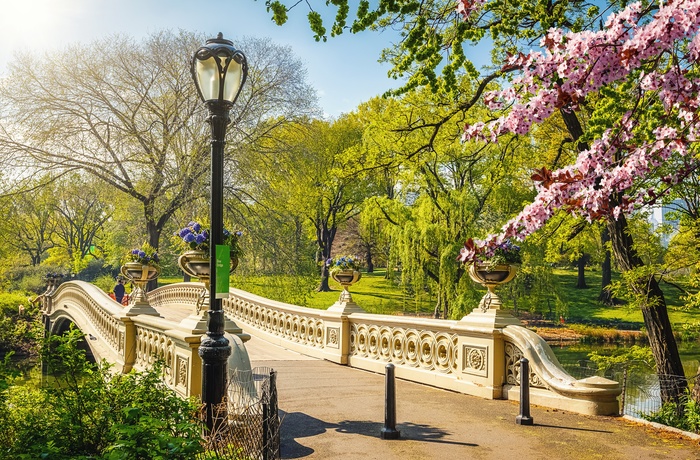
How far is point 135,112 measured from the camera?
85.3 ft

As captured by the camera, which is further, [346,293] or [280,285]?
[280,285]

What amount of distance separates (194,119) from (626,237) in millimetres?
19885

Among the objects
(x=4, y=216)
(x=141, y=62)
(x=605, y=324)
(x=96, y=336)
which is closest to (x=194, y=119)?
(x=141, y=62)

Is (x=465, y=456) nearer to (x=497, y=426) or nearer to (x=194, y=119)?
(x=497, y=426)

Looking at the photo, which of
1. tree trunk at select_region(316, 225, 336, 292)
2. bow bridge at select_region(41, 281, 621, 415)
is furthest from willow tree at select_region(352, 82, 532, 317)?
tree trunk at select_region(316, 225, 336, 292)

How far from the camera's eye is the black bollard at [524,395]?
7.62 metres

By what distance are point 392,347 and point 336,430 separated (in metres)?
4.58

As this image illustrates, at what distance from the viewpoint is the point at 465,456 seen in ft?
20.9

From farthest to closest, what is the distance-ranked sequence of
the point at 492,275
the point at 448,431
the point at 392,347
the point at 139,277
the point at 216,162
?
1. the point at 139,277
2. the point at 392,347
3. the point at 492,275
4. the point at 448,431
5. the point at 216,162

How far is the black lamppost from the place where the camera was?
6402mm

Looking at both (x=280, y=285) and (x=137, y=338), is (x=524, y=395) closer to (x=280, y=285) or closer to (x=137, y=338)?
(x=137, y=338)

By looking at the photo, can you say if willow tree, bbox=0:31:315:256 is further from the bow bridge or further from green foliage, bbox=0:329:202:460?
green foliage, bbox=0:329:202:460

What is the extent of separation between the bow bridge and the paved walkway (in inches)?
12.4

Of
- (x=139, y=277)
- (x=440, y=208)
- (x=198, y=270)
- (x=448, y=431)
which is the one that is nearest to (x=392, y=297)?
(x=440, y=208)
